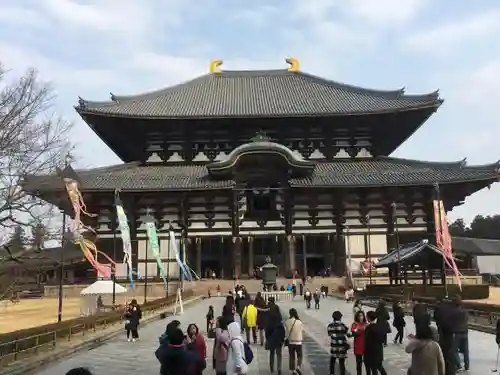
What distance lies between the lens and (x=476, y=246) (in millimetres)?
72812

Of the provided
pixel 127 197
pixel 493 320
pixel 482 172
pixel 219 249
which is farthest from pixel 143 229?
pixel 493 320

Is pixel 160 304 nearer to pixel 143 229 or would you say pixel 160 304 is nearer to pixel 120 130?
pixel 143 229

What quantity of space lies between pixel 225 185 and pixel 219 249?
6114 millimetres

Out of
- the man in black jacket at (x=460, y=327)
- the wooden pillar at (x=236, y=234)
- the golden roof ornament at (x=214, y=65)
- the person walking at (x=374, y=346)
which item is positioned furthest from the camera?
the golden roof ornament at (x=214, y=65)

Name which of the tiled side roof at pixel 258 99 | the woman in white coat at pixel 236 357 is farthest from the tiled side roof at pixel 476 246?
the woman in white coat at pixel 236 357

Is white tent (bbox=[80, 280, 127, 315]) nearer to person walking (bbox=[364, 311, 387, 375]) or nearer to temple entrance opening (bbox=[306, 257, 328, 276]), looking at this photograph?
temple entrance opening (bbox=[306, 257, 328, 276])

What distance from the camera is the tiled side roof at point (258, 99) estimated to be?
52969 millimetres

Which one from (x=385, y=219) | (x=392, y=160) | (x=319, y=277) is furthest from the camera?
(x=392, y=160)

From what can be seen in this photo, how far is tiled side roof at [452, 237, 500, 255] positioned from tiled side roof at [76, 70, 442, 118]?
75.1 ft

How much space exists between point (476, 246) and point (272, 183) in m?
35.7

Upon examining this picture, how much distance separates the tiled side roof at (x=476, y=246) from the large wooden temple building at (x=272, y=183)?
20449 millimetres

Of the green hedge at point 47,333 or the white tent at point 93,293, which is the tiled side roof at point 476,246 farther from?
the green hedge at point 47,333

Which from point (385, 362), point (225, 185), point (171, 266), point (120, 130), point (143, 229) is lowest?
point (385, 362)

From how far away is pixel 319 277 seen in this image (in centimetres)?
4700
